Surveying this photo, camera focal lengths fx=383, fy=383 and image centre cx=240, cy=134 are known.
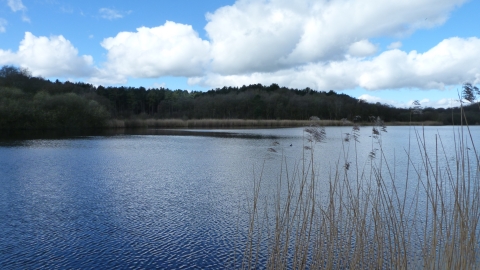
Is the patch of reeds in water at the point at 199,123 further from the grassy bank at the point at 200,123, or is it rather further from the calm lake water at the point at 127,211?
the calm lake water at the point at 127,211

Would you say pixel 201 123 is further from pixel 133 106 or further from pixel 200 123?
pixel 133 106

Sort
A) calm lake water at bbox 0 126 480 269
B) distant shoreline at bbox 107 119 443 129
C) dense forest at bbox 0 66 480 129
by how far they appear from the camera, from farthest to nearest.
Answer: distant shoreline at bbox 107 119 443 129, dense forest at bbox 0 66 480 129, calm lake water at bbox 0 126 480 269

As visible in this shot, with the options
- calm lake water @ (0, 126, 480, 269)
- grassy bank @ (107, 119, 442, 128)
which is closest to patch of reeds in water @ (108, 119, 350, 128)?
grassy bank @ (107, 119, 442, 128)

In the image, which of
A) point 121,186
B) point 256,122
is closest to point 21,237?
point 121,186

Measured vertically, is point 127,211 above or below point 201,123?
below

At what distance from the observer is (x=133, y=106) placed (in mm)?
81875

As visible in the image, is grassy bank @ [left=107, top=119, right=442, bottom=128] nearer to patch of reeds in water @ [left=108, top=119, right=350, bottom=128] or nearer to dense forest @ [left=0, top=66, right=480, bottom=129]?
patch of reeds in water @ [left=108, top=119, right=350, bottom=128]

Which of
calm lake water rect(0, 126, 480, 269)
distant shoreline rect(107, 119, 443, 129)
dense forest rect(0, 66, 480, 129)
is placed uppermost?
dense forest rect(0, 66, 480, 129)

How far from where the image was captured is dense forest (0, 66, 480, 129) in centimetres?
4000

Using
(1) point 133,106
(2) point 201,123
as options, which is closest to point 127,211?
(2) point 201,123

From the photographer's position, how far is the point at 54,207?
9586 mm

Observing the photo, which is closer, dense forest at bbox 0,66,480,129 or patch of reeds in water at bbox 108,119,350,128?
dense forest at bbox 0,66,480,129

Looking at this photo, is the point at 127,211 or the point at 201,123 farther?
the point at 201,123

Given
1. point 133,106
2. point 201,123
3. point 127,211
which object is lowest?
point 127,211
